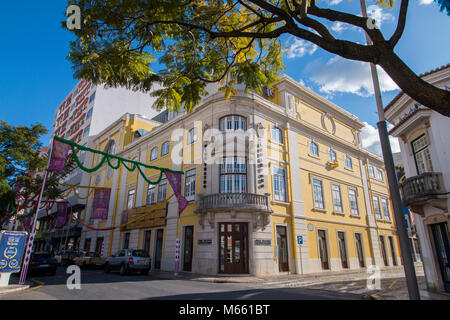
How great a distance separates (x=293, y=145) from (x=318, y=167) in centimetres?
355

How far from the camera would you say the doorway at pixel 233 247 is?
16497 millimetres

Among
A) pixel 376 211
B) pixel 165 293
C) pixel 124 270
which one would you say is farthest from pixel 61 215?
pixel 376 211

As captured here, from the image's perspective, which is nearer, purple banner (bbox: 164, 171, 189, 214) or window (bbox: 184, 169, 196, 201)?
purple banner (bbox: 164, 171, 189, 214)

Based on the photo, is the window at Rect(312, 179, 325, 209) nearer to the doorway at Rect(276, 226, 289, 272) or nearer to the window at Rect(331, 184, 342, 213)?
the window at Rect(331, 184, 342, 213)

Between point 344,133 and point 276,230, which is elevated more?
point 344,133

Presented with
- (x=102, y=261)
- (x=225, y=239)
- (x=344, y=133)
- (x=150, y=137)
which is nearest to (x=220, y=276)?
(x=225, y=239)

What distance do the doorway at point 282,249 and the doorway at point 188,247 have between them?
606cm

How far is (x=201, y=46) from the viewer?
7.50 meters

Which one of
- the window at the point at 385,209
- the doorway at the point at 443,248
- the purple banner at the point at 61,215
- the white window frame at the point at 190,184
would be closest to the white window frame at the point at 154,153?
the white window frame at the point at 190,184

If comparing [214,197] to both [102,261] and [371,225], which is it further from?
[371,225]

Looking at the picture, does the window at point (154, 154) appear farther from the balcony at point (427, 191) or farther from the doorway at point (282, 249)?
the balcony at point (427, 191)

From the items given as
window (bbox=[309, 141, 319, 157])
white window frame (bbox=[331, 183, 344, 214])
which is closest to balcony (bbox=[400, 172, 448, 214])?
window (bbox=[309, 141, 319, 157])

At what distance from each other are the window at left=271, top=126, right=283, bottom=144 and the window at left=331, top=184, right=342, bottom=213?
23.6ft

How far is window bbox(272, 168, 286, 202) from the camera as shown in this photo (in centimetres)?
1908
